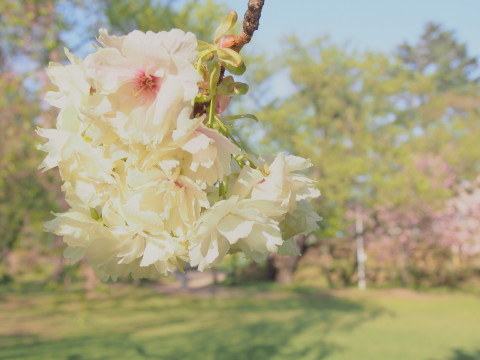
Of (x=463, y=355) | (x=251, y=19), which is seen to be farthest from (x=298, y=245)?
(x=251, y=19)

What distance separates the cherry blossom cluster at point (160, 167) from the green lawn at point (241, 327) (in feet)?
23.4

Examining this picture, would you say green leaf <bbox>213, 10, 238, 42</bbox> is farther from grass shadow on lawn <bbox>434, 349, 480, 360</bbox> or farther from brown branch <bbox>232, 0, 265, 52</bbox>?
grass shadow on lawn <bbox>434, 349, 480, 360</bbox>

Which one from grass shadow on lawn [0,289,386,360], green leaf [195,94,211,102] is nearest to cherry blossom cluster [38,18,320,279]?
green leaf [195,94,211,102]

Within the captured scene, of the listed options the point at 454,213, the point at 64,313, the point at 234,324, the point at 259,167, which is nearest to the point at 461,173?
the point at 454,213

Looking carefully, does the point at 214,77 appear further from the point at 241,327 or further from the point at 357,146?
the point at 357,146

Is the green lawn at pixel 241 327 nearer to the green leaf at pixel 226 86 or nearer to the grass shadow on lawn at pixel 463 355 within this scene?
the grass shadow on lawn at pixel 463 355

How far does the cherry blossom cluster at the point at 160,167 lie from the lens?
69 centimetres

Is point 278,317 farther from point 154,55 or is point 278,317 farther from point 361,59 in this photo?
point 361,59

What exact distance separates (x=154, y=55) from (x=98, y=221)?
0.27 meters

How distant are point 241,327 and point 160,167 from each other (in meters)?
10.1

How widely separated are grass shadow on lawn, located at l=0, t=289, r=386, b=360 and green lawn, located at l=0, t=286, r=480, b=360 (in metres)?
0.02

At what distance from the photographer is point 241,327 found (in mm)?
10336

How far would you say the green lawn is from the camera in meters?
7.90

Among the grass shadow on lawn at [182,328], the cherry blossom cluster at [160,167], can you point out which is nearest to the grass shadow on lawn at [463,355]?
the grass shadow on lawn at [182,328]
